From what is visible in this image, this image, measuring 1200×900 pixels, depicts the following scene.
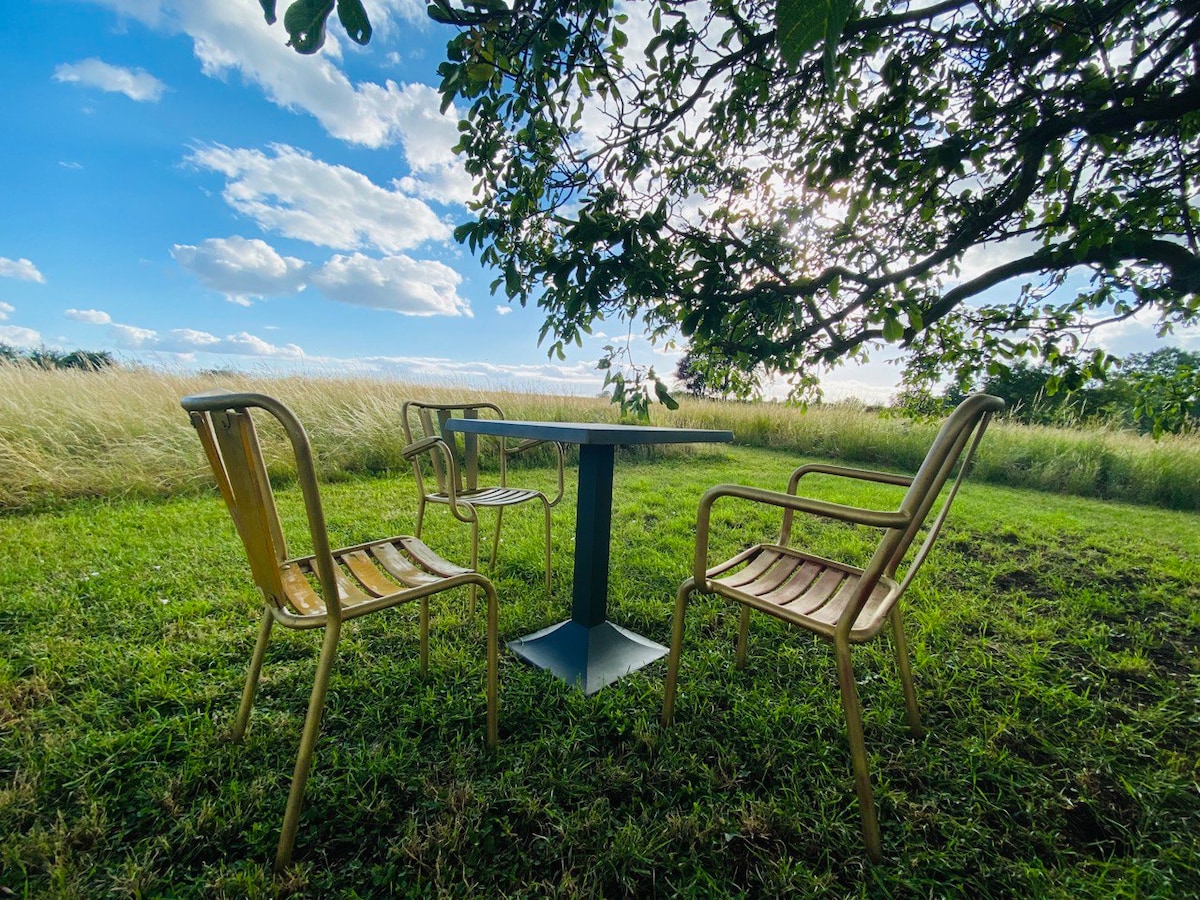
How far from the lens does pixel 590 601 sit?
191 centimetres

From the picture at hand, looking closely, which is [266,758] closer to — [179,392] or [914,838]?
[914,838]

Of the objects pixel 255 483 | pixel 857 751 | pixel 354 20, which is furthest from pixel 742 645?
pixel 354 20

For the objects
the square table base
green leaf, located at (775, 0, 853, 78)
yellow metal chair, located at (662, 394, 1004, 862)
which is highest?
green leaf, located at (775, 0, 853, 78)

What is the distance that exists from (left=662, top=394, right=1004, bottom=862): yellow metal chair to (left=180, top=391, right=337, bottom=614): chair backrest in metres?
0.82

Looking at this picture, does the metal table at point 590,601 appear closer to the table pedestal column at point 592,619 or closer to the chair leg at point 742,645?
the table pedestal column at point 592,619

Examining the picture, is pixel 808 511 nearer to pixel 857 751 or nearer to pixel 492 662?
pixel 857 751

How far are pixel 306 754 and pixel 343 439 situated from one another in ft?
16.7

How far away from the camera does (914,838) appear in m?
1.12

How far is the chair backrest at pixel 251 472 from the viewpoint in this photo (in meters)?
0.88

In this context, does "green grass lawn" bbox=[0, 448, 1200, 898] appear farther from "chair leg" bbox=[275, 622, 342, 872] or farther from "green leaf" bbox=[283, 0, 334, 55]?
"green leaf" bbox=[283, 0, 334, 55]

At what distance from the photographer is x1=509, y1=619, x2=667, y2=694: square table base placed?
171 cm

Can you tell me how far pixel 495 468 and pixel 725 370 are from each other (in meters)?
3.76

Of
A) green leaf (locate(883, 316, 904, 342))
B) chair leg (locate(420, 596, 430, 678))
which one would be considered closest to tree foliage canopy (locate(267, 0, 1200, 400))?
green leaf (locate(883, 316, 904, 342))

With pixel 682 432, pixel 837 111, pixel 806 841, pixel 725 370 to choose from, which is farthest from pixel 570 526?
pixel 837 111
